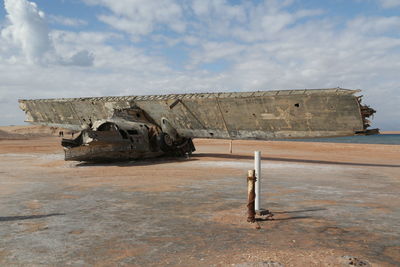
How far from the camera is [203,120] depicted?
18.4 m

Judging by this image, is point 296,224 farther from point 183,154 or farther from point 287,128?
point 183,154

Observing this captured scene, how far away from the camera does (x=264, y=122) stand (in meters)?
16.4

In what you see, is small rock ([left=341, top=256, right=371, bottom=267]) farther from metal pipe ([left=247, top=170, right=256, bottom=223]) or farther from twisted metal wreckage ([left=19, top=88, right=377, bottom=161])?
twisted metal wreckage ([left=19, top=88, right=377, bottom=161])

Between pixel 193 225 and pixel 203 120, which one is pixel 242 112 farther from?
pixel 193 225

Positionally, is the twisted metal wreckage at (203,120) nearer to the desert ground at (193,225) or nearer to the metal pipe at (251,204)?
the desert ground at (193,225)

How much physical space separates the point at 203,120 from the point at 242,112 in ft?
8.59

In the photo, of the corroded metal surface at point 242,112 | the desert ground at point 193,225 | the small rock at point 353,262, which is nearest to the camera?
the small rock at point 353,262

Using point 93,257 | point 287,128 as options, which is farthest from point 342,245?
point 287,128

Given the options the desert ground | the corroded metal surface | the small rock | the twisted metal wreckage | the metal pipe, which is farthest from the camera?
the twisted metal wreckage

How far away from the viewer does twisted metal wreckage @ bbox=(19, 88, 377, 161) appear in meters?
14.3

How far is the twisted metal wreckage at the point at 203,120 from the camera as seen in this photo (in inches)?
564

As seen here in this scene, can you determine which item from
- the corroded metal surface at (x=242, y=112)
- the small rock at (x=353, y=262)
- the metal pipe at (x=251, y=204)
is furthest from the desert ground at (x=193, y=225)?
the corroded metal surface at (x=242, y=112)

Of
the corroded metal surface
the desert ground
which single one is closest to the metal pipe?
the desert ground

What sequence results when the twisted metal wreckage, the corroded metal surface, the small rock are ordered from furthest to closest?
1. the twisted metal wreckage
2. the corroded metal surface
3. the small rock
